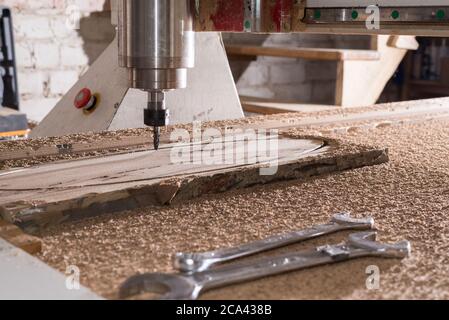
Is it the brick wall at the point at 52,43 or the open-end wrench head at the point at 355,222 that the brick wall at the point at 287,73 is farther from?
the open-end wrench head at the point at 355,222

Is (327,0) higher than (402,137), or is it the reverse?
(327,0)

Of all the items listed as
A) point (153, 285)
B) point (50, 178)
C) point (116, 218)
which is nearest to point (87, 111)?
point (50, 178)

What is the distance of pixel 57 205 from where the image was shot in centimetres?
71

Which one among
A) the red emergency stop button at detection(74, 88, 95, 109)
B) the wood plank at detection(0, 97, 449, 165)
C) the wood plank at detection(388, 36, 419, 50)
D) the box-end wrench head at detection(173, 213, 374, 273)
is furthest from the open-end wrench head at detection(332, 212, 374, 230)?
the wood plank at detection(388, 36, 419, 50)

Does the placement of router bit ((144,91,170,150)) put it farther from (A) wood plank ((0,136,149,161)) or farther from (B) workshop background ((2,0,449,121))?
(B) workshop background ((2,0,449,121))

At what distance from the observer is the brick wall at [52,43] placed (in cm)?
294

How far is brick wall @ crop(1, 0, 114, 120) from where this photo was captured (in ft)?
9.64

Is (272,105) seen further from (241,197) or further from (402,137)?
(241,197)

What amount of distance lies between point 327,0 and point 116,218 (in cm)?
48

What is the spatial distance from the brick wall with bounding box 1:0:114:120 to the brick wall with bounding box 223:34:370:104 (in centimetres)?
96

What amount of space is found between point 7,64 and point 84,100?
0.96 m

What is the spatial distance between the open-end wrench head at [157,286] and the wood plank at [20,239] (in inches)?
5.6

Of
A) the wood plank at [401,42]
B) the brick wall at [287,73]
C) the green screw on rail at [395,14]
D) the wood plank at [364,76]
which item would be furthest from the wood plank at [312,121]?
the brick wall at [287,73]
